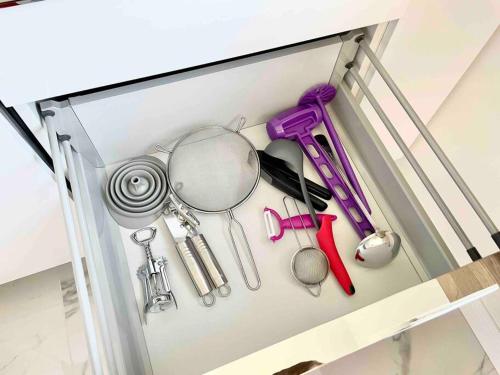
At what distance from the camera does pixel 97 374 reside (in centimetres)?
47

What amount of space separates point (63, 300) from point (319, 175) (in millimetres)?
773

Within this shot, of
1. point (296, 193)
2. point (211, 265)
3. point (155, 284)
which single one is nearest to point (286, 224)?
point (296, 193)

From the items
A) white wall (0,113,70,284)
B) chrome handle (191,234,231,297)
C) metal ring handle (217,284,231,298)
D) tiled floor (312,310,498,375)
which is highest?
white wall (0,113,70,284)

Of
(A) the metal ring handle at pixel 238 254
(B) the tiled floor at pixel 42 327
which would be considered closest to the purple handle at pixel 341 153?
(A) the metal ring handle at pixel 238 254

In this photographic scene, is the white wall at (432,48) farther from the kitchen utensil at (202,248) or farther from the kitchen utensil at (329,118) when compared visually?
the kitchen utensil at (202,248)

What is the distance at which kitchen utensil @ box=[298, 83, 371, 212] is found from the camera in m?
0.83

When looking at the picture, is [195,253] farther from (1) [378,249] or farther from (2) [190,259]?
(1) [378,249]

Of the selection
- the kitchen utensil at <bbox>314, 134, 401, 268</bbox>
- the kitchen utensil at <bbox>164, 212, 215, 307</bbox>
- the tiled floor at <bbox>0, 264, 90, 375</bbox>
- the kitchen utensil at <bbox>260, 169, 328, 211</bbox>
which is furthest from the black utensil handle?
the tiled floor at <bbox>0, 264, 90, 375</bbox>

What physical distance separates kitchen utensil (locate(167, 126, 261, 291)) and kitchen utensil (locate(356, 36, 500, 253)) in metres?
0.29

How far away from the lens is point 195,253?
2.51 feet

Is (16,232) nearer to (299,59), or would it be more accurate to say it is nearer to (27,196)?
(27,196)

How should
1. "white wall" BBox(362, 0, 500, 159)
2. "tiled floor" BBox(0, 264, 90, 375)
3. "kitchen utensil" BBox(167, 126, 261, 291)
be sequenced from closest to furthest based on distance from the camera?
"white wall" BBox(362, 0, 500, 159)
"kitchen utensil" BBox(167, 126, 261, 291)
"tiled floor" BBox(0, 264, 90, 375)

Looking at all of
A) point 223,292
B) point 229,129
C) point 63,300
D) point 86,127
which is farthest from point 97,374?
point 63,300

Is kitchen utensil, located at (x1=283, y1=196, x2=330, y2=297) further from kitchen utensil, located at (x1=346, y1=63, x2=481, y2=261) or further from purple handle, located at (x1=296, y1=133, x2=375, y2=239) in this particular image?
kitchen utensil, located at (x1=346, y1=63, x2=481, y2=261)
